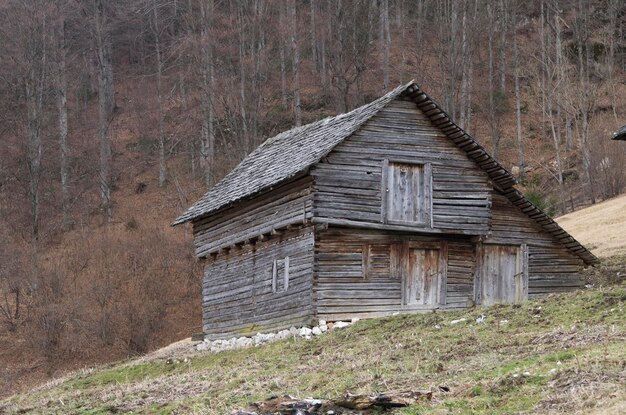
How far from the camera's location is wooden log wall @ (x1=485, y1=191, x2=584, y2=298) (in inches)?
1289

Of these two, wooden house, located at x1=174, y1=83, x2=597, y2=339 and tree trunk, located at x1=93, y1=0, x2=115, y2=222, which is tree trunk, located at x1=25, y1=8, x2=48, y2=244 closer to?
tree trunk, located at x1=93, y1=0, x2=115, y2=222

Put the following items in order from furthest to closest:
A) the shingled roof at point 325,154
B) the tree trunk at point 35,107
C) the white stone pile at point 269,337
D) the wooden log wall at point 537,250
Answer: the tree trunk at point 35,107
the wooden log wall at point 537,250
the shingled roof at point 325,154
the white stone pile at point 269,337

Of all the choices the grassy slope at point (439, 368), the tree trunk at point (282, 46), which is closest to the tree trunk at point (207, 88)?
the tree trunk at point (282, 46)

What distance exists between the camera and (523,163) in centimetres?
5812

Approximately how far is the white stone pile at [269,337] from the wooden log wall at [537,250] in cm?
670

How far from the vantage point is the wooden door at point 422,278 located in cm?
3011

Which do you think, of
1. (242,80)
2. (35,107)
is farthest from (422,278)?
(35,107)

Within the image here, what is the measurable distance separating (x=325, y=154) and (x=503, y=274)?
7.66 m

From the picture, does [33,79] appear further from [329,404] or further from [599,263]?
[329,404]

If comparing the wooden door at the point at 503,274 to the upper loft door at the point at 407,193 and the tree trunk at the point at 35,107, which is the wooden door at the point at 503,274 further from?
the tree trunk at the point at 35,107

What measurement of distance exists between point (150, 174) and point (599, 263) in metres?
35.8

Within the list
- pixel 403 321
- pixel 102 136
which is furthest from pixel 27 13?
pixel 403 321

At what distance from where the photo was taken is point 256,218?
31.8m

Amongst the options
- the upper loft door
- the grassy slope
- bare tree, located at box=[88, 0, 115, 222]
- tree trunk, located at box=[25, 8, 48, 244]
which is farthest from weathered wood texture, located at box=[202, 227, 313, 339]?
bare tree, located at box=[88, 0, 115, 222]
